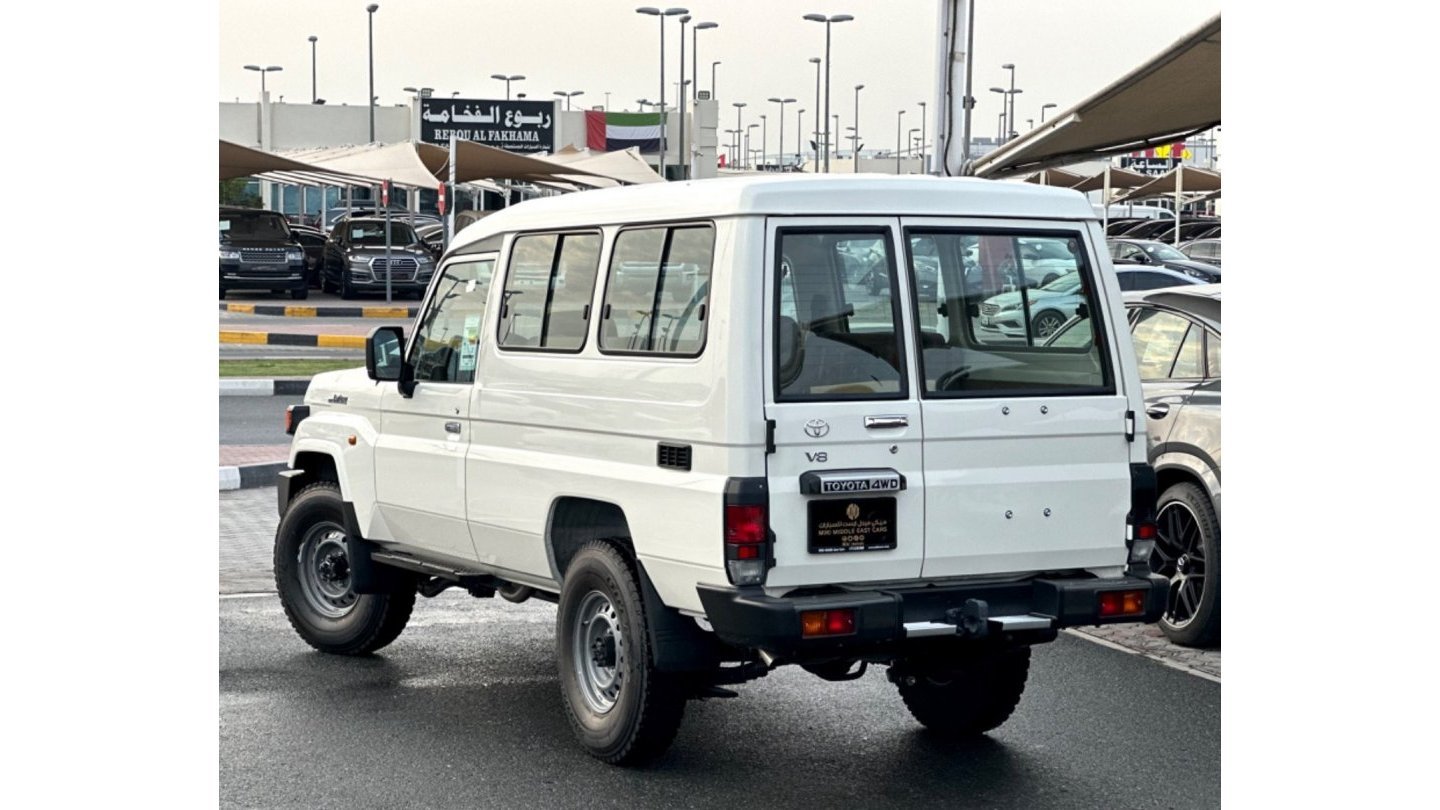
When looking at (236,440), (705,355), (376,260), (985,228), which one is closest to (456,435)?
(705,355)

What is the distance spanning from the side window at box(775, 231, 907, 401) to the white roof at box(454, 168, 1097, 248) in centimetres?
10

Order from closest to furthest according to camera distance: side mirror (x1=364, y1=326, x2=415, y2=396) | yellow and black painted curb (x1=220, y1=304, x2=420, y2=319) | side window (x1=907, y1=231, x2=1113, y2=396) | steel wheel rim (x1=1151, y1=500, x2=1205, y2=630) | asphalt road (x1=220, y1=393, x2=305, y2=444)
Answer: side window (x1=907, y1=231, x2=1113, y2=396), side mirror (x1=364, y1=326, x2=415, y2=396), steel wheel rim (x1=1151, y1=500, x2=1205, y2=630), asphalt road (x1=220, y1=393, x2=305, y2=444), yellow and black painted curb (x1=220, y1=304, x2=420, y2=319)

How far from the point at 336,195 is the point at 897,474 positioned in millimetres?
98640

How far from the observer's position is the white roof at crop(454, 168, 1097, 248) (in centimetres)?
601

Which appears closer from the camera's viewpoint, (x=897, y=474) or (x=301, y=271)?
(x=897, y=474)

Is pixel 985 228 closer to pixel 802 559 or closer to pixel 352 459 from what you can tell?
pixel 802 559

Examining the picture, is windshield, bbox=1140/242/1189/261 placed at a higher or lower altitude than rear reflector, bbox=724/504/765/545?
higher

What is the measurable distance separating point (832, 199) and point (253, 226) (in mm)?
35050

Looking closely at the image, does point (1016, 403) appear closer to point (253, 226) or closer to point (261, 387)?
point (261, 387)

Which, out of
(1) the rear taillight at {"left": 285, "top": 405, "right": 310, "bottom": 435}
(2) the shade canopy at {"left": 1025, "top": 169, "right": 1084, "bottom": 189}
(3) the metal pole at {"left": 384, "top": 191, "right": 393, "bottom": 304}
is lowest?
Answer: (1) the rear taillight at {"left": 285, "top": 405, "right": 310, "bottom": 435}

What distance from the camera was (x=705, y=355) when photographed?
5.97m

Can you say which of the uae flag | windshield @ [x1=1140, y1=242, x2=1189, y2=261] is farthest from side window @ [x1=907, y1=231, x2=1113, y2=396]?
the uae flag

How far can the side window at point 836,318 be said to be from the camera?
234 inches

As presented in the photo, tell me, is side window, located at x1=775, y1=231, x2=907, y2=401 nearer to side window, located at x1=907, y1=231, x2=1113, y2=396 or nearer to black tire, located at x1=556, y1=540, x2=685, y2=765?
side window, located at x1=907, y1=231, x2=1113, y2=396
